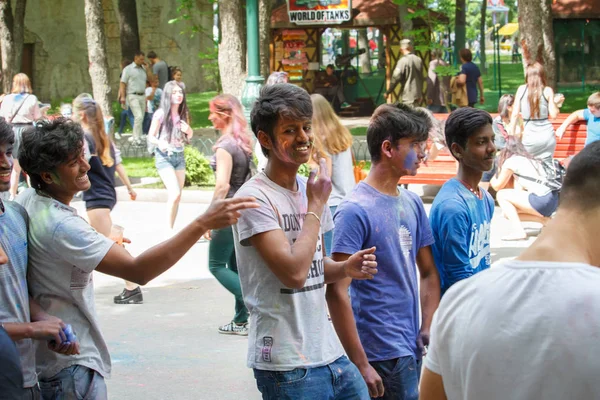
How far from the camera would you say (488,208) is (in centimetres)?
471

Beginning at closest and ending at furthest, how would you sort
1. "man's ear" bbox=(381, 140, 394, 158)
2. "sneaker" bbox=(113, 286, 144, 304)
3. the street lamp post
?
"man's ear" bbox=(381, 140, 394, 158), "sneaker" bbox=(113, 286, 144, 304), the street lamp post

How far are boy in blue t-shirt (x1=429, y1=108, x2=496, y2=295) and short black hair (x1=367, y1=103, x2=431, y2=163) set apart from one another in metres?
0.25

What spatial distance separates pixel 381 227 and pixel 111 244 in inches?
47.7

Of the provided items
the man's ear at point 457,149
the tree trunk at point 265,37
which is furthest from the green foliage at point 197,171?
the man's ear at point 457,149

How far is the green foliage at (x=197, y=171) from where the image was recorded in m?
15.9

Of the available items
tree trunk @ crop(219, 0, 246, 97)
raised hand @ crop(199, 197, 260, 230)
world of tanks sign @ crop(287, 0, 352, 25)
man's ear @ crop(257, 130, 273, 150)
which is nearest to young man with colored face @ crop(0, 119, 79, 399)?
raised hand @ crop(199, 197, 260, 230)

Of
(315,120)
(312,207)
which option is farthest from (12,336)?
(315,120)

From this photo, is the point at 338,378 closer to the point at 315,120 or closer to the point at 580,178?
the point at 580,178

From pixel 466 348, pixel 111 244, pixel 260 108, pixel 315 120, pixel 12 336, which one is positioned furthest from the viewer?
pixel 315 120

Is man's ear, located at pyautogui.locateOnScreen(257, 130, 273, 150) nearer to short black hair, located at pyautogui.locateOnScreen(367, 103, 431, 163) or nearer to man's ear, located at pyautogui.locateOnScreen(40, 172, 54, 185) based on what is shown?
short black hair, located at pyautogui.locateOnScreen(367, 103, 431, 163)

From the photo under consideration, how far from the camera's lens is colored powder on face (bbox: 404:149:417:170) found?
436 cm

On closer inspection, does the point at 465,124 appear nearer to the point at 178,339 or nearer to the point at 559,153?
the point at 178,339

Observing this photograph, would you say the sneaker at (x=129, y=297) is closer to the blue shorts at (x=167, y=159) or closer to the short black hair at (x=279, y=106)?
the blue shorts at (x=167, y=159)

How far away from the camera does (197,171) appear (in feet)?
52.2
